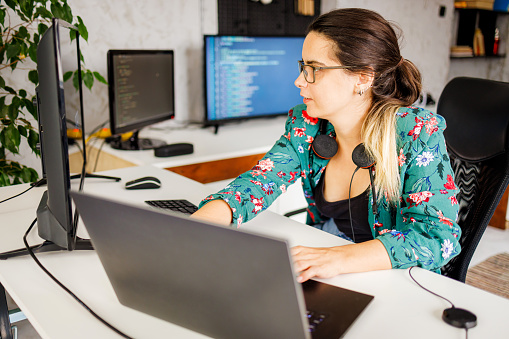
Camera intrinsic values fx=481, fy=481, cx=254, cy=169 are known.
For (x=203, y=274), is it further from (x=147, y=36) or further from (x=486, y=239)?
(x=486, y=239)

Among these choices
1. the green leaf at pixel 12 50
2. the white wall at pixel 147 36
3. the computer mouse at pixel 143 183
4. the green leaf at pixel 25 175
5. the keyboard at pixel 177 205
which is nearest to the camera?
the keyboard at pixel 177 205

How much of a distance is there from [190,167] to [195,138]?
1.55ft

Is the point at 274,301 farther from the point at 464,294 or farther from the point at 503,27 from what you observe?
the point at 503,27

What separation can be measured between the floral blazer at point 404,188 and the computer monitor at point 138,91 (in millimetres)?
984

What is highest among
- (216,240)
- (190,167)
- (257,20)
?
(257,20)

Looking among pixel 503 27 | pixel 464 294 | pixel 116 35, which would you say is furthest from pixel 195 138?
pixel 503 27

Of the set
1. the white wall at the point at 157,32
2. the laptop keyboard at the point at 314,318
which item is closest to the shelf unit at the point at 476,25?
the white wall at the point at 157,32

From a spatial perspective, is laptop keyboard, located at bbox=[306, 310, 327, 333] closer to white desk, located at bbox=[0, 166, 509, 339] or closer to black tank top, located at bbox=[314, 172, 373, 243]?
white desk, located at bbox=[0, 166, 509, 339]

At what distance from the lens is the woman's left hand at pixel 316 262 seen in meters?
0.95

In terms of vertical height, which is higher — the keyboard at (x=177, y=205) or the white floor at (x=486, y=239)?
the keyboard at (x=177, y=205)

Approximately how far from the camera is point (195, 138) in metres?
2.67

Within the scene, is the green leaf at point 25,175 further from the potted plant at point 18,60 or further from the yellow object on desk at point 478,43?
the yellow object on desk at point 478,43

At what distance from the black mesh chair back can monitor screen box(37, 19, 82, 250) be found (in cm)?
100

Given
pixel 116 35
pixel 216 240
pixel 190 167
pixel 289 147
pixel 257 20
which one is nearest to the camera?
pixel 216 240
